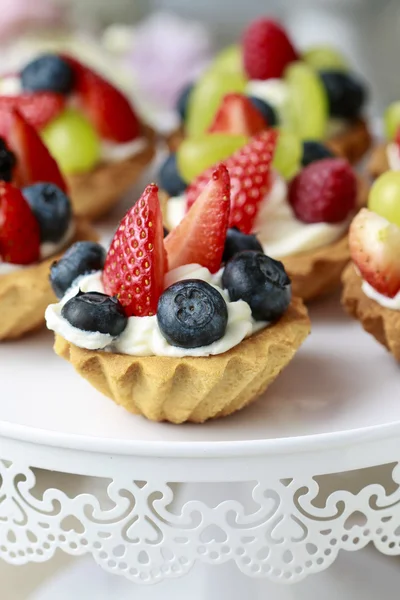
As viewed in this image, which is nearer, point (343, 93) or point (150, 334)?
point (150, 334)

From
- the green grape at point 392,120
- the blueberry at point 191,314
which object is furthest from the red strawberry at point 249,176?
the green grape at point 392,120

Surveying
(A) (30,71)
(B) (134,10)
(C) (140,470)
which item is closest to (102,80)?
(A) (30,71)

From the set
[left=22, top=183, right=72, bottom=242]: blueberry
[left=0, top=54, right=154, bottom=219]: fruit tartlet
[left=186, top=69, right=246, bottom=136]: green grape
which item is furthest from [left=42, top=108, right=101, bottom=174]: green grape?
[left=22, top=183, right=72, bottom=242]: blueberry

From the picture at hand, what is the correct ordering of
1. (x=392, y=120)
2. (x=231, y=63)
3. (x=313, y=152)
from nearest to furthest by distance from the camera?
(x=313, y=152)
(x=392, y=120)
(x=231, y=63)

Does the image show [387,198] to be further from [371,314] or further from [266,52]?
[266,52]

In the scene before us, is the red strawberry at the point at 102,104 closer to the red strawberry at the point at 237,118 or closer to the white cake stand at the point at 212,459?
the red strawberry at the point at 237,118

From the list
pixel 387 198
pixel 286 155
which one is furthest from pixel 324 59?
pixel 387 198
